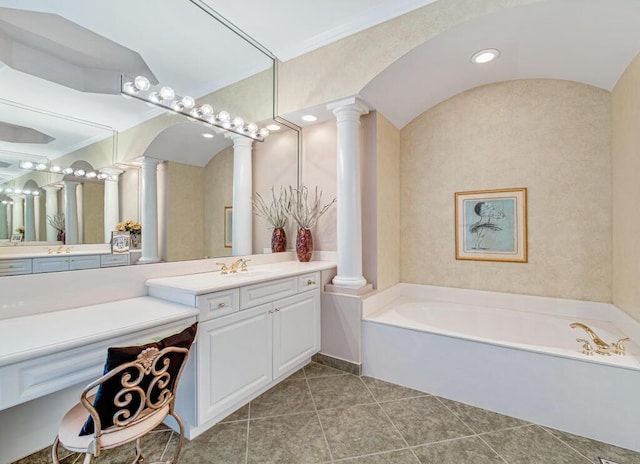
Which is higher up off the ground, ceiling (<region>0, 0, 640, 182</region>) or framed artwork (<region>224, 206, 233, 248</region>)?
ceiling (<region>0, 0, 640, 182</region>)

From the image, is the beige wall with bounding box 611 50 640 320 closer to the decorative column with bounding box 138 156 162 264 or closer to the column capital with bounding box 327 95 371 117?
the column capital with bounding box 327 95 371 117

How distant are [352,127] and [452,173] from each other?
47.5 inches

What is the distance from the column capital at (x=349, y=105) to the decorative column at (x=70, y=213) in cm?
194

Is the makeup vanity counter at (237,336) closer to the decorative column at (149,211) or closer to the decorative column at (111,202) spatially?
the decorative column at (149,211)

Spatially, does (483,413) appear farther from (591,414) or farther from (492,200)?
(492,200)

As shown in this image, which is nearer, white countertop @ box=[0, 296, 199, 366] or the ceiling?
white countertop @ box=[0, 296, 199, 366]

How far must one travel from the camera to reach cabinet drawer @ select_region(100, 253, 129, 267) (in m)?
1.69

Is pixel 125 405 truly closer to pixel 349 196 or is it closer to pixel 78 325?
pixel 78 325

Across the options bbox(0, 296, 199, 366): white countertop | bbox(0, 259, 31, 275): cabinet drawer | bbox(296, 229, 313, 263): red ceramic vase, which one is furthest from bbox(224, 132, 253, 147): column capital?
bbox(0, 259, 31, 275): cabinet drawer

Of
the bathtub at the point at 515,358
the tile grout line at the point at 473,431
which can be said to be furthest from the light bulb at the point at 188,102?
the tile grout line at the point at 473,431

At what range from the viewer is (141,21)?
1.87 metres

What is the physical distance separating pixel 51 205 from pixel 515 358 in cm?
286

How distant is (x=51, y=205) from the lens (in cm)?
152

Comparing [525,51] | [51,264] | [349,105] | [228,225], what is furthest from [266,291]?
[525,51]
